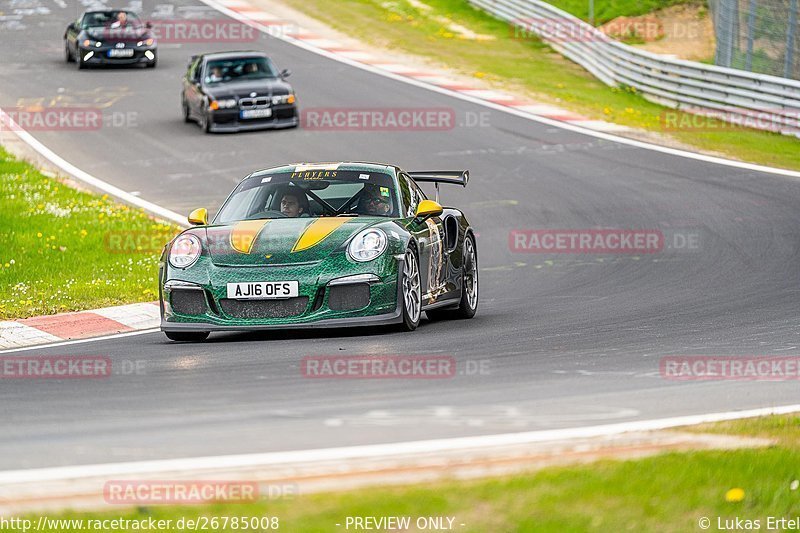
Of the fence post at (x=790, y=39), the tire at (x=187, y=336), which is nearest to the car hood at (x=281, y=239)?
the tire at (x=187, y=336)

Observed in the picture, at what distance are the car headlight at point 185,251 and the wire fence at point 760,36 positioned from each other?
15.6 meters

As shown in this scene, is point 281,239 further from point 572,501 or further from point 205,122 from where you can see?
point 205,122

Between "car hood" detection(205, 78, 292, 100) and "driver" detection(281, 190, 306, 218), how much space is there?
1349cm

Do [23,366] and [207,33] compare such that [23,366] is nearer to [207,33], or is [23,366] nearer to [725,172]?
[725,172]

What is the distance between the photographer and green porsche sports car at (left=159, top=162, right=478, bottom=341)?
9.53m

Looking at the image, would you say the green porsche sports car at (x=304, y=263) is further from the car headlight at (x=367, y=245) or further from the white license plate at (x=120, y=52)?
the white license plate at (x=120, y=52)

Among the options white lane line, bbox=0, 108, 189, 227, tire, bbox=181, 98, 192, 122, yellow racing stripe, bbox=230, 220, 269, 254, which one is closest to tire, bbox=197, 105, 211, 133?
tire, bbox=181, 98, 192, 122

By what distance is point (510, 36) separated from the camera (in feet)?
113

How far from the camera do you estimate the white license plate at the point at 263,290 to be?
948 centimetres

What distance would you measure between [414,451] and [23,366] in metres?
4.14

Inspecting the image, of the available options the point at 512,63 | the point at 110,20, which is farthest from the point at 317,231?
the point at 110,20

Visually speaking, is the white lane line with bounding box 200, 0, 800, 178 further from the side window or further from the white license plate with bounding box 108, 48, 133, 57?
the side window

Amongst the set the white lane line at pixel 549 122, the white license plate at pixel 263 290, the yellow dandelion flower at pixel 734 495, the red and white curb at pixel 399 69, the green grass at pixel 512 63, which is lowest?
the green grass at pixel 512 63

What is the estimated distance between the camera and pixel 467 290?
38.1ft
